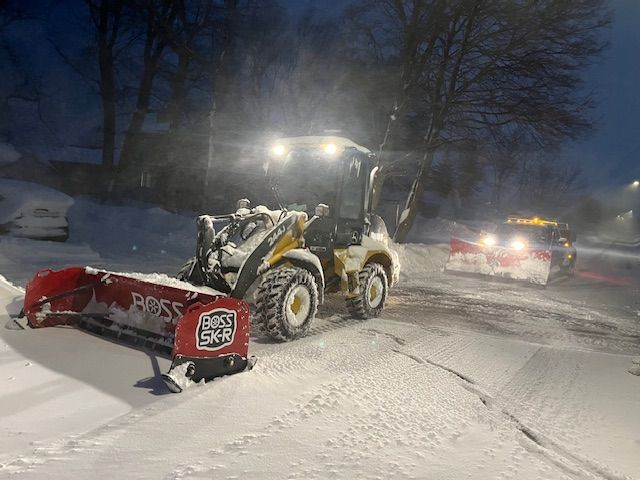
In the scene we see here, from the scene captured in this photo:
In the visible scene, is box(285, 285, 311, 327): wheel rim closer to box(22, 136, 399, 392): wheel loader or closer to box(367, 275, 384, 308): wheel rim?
box(22, 136, 399, 392): wheel loader

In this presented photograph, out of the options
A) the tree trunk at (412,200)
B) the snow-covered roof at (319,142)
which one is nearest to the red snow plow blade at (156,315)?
the snow-covered roof at (319,142)

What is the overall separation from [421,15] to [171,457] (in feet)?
58.0

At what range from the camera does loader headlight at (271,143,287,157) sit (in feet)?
25.9

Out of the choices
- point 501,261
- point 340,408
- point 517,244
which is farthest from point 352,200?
point 517,244

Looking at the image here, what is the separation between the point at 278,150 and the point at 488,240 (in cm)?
946

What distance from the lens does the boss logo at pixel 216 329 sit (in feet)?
15.0

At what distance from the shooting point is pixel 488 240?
15.4 meters

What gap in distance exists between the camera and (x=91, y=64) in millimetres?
27266

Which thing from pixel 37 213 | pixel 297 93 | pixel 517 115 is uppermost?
pixel 297 93

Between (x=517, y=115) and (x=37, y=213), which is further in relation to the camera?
(x=517, y=115)

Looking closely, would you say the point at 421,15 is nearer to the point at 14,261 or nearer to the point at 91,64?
the point at 14,261

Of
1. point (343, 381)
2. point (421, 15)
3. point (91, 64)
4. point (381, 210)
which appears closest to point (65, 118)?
point (91, 64)

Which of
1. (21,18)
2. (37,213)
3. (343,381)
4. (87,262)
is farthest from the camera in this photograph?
(21,18)

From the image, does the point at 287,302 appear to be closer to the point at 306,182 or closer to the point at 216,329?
the point at 216,329
